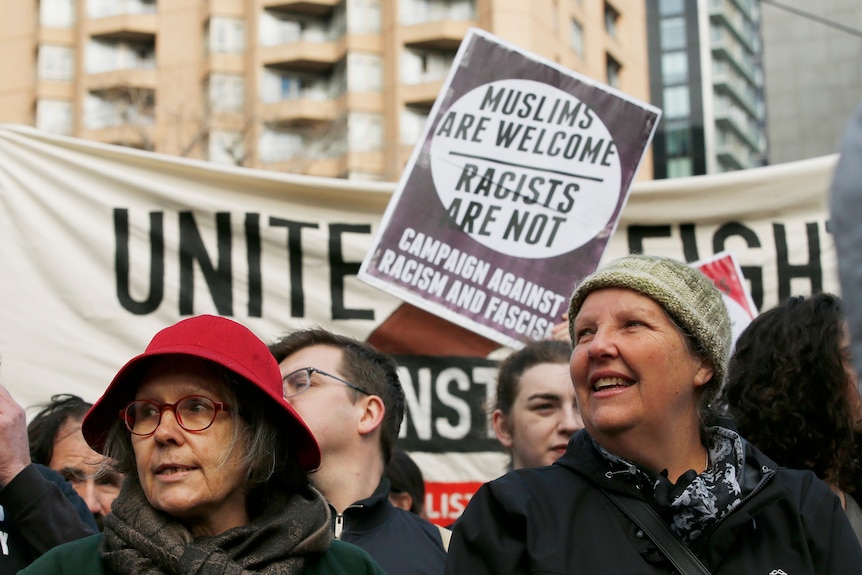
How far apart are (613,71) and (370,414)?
42.5 m

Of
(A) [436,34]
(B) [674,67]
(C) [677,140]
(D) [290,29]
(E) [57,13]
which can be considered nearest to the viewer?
(A) [436,34]

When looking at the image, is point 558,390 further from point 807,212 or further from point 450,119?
point 807,212

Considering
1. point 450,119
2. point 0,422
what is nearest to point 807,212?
point 450,119

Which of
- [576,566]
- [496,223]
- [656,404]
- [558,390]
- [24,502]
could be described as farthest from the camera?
[496,223]

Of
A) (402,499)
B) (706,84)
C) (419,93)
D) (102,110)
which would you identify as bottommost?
(402,499)

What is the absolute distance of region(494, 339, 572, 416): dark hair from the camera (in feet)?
11.6

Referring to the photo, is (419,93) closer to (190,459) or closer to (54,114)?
(54,114)

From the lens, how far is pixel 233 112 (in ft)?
130

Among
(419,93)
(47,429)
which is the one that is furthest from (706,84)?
(47,429)

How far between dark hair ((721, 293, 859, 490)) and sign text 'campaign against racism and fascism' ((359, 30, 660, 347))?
4.34 feet

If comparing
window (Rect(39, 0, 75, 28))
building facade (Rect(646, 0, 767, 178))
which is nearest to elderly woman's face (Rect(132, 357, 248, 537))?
window (Rect(39, 0, 75, 28))

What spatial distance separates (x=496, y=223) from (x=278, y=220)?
0.80 m

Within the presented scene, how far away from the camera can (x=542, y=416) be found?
11.3 ft

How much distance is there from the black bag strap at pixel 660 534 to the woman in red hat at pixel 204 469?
491 millimetres
